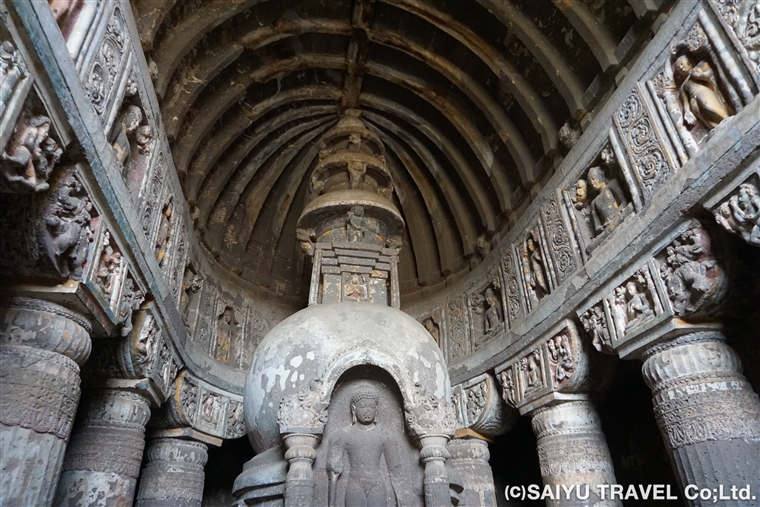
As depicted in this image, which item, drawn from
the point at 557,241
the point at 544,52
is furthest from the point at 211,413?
Answer: the point at 544,52

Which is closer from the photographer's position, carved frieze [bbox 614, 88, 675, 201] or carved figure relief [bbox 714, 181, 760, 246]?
carved figure relief [bbox 714, 181, 760, 246]

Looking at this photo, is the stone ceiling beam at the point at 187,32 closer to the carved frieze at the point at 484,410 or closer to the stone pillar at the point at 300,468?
the stone pillar at the point at 300,468

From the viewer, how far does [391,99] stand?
405 inches

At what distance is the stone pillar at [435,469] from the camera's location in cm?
471

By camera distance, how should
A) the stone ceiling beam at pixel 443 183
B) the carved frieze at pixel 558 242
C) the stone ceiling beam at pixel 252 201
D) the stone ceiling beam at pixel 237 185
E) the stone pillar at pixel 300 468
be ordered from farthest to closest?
the stone ceiling beam at pixel 252 201
the stone ceiling beam at pixel 443 183
the stone ceiling beam at pixel 237 185
the carved frieze at pixel 558 242
the stone pillar at pixel 300 468

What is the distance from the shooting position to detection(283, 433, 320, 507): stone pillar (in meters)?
4.44

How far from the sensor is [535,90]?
25.4 ft

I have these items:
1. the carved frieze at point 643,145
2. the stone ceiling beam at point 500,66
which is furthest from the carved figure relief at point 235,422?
the carved frieze at point 643,145

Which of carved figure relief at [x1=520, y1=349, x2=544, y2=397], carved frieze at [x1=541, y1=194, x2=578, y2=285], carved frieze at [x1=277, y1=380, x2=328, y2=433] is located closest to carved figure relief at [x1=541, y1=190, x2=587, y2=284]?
carved frieze at [x1=541, y1=194, x2=578, y2=285]

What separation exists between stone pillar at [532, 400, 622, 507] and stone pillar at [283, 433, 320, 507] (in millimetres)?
3229

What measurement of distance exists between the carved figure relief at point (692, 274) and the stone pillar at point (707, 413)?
1.35ft

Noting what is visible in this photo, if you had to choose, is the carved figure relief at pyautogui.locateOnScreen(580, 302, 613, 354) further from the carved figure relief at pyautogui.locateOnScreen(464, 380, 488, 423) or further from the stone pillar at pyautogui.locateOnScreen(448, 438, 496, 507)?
the stone pillar at pyautogui.locateOnScreen(448, 438, 496, 507)

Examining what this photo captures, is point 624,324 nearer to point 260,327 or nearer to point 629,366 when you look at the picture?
point 629,366

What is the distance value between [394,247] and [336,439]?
3.75 meters
